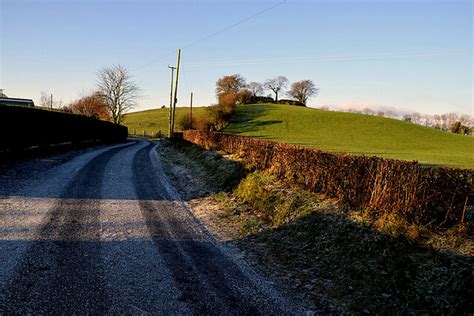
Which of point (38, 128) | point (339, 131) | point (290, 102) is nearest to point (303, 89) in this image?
point (290, 102)

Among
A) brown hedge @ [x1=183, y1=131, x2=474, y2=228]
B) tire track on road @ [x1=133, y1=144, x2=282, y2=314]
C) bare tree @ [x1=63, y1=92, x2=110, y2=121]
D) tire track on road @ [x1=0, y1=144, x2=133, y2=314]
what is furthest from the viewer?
bare tree @ [x1=63, y1=92, x2=110, y2=121]

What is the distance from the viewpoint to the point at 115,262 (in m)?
5.00

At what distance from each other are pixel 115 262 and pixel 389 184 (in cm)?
511

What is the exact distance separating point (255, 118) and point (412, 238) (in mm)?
70423

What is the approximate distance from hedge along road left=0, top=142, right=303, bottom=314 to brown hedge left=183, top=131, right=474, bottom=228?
290cm

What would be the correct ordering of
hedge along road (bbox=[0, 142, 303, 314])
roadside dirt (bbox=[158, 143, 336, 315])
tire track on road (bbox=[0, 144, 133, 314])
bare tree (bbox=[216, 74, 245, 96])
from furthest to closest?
1. bare tree (bbox=[216, 74, 245, 96])
2. roadside dirt (bbox=[158, 143, 336, 315])
3. hedge along road (bbox=[0, 142, 303, 314])
4. tire track on road (bbox=[0, 144, 133, 314])

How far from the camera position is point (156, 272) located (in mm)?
4742

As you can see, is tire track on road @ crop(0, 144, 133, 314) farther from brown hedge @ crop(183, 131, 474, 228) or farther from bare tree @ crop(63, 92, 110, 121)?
bare tree @ crop(63, 92, 110, 121)

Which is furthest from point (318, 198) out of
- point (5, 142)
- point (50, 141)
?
point (50, 141)

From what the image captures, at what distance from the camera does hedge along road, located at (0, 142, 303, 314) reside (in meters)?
3.89

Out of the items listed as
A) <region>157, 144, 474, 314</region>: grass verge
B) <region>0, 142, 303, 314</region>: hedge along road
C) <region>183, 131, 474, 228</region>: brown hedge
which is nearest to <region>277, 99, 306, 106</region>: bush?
<region>183, 131, 474, 228</region>: brown hedge

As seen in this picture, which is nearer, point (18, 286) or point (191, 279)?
point (18, 286)

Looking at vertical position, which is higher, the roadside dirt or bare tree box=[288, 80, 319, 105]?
bare tree box=[288, 80, 319, 105]

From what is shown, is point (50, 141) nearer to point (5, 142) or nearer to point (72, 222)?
point (5, 142)
